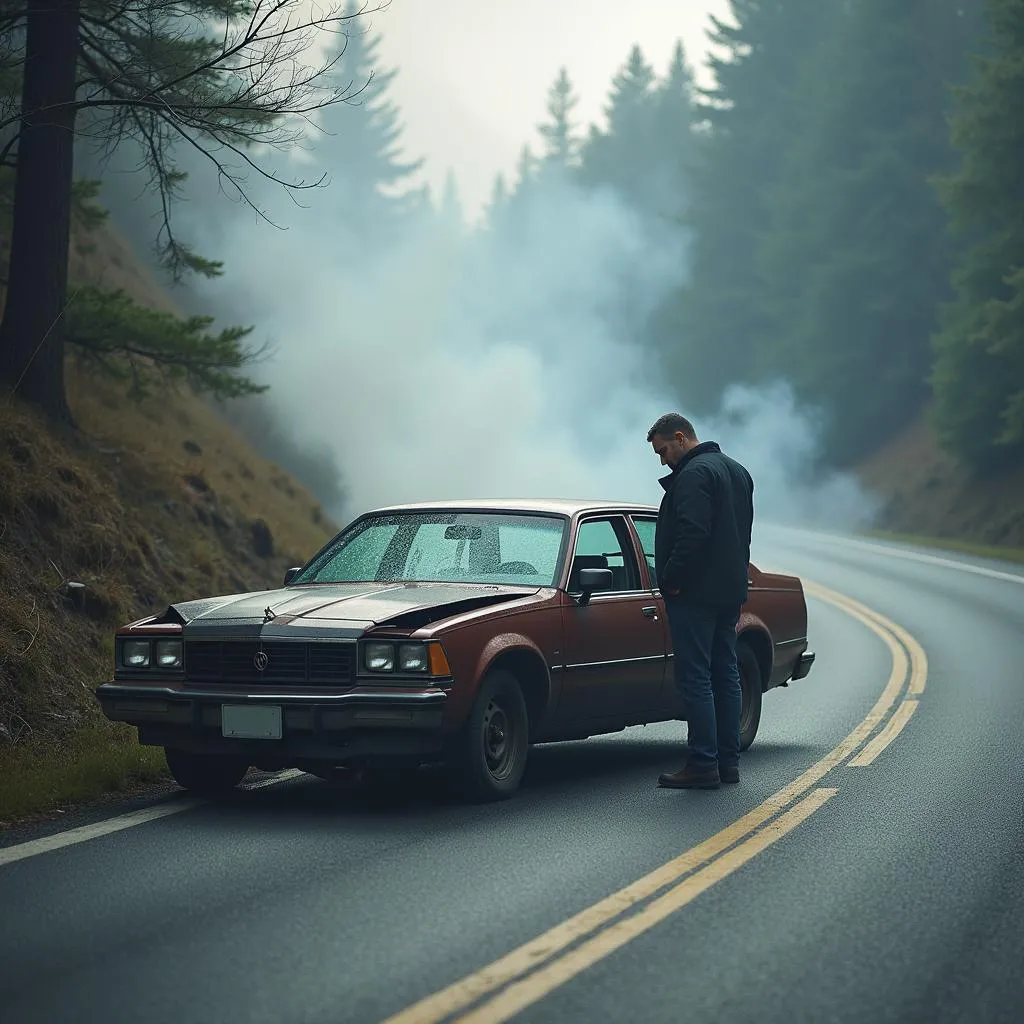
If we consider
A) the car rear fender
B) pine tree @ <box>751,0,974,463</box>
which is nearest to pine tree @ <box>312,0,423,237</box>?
pine tree @ <box>751,0,974,463</box>

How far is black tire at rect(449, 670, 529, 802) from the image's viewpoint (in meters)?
7.77

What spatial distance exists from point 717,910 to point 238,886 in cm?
189

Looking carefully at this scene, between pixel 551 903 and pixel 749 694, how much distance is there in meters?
4.56

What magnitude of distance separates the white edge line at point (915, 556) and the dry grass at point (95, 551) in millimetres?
11314

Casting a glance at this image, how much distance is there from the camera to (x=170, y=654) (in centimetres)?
798

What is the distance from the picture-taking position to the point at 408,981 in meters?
4.85

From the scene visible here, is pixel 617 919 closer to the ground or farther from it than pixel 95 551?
closer to the ground

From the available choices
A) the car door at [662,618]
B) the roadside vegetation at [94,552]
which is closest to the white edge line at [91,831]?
the roadside vegetation at [94,552]

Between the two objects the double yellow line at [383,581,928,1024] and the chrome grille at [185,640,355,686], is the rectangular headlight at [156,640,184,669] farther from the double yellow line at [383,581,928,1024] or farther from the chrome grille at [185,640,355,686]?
the double yellow line at [383,581,928,1024]

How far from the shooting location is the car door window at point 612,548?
29.8ft

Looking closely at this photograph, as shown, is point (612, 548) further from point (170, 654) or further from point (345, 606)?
point (170, 654)

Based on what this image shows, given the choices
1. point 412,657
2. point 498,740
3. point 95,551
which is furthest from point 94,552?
point 412,657

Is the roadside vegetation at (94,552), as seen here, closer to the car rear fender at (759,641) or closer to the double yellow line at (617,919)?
the double yellow line at (617,919)

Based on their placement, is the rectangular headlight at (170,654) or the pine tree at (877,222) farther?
the pine tree at (877,222)
